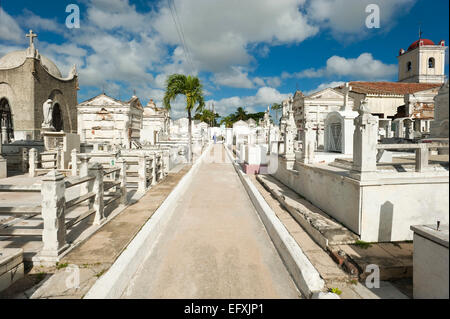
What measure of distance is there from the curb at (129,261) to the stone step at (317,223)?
130 inches

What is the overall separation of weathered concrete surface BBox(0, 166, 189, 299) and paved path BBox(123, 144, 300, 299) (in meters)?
0.56

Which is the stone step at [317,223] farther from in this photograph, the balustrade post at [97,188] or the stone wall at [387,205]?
the balustrade post at [97,188]

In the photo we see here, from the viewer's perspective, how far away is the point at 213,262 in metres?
4.49

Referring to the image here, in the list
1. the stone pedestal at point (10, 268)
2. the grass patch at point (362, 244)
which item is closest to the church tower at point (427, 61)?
the grass patch at point (362, 244)

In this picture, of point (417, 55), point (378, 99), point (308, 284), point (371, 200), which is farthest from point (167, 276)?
point (417, 55)

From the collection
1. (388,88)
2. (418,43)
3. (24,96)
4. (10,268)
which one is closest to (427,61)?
(418,43)

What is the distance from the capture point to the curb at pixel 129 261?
10.6ft

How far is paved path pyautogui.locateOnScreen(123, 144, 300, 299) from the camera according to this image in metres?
3.64

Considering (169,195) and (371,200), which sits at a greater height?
(371,200)

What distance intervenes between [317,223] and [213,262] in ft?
7.36

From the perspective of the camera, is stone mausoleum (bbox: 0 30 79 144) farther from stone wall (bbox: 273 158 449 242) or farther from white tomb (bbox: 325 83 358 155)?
stone wall (bbox: 273 158 449 242)

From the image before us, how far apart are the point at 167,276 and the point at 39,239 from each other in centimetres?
271

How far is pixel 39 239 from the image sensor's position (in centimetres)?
468
